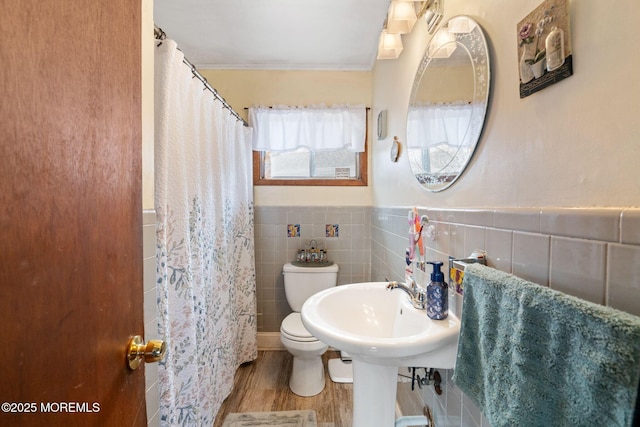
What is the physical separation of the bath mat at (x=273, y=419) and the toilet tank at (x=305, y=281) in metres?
0.71

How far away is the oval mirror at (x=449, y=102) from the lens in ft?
2.60

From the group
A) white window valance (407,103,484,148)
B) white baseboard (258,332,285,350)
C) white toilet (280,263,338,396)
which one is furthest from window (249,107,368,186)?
white baseboard (258,332,285,350)

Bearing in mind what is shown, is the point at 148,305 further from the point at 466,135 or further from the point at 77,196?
the point at 466,135

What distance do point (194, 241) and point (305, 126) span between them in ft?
4.65

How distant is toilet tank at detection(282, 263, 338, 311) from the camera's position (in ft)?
7.04

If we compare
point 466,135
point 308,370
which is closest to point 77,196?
point 466,135

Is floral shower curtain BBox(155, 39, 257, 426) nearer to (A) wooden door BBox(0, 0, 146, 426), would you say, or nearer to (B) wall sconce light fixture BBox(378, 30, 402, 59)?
(A) wooden door BBox(0, 0, 146, 426)

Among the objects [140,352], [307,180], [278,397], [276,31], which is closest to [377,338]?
[140,352]

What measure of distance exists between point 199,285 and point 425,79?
1365 millimetres

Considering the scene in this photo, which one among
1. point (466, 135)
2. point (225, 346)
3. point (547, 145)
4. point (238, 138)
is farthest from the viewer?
point (238, 138)

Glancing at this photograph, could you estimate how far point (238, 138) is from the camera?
1.97m

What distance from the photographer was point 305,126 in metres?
2.29

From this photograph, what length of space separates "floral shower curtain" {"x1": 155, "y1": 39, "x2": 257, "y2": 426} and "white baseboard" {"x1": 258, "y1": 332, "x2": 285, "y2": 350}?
41 centimetres

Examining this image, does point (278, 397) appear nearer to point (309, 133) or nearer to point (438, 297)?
point (438, 297)
